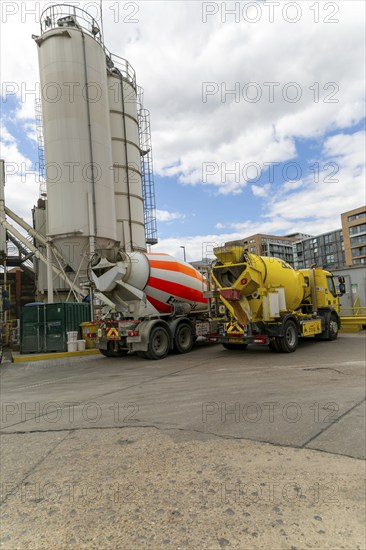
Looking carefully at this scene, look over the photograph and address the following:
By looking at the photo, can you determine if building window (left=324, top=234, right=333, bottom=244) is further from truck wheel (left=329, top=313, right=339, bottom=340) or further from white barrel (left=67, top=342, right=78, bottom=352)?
white barrel (left=67, top=342, right=78, bottom=352)

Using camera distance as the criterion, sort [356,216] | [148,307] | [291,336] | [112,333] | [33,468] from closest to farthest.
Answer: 1. [33,468]
2. [112,333]
3. [291,336]
4. [148,307]
5. [356,216]

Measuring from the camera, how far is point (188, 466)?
12.1 ft

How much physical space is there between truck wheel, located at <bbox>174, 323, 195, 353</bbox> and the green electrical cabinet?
441cm

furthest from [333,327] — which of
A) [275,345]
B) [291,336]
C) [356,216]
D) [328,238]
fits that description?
[328,238]

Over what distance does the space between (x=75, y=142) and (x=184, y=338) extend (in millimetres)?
13424

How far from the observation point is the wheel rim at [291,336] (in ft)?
39.4

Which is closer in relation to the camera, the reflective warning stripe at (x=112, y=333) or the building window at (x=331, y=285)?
the reflective warning stripe at (x=112, y=333)

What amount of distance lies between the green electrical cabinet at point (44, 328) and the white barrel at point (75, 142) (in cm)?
670

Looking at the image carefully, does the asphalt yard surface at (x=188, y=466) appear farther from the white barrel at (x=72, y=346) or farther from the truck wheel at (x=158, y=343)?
the white barrel at (x=72, y=346)

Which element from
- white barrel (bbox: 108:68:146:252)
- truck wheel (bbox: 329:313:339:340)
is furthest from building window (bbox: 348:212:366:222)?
truck wheel (bbox: 329:313:339:340)

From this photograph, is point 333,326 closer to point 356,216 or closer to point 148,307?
point 148,307

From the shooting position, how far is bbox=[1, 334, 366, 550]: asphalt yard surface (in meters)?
2.69

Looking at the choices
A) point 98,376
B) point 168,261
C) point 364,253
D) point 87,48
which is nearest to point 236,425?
point 98,376

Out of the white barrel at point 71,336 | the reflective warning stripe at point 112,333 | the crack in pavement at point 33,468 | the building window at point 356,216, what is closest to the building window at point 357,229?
the building window at point 356,216
